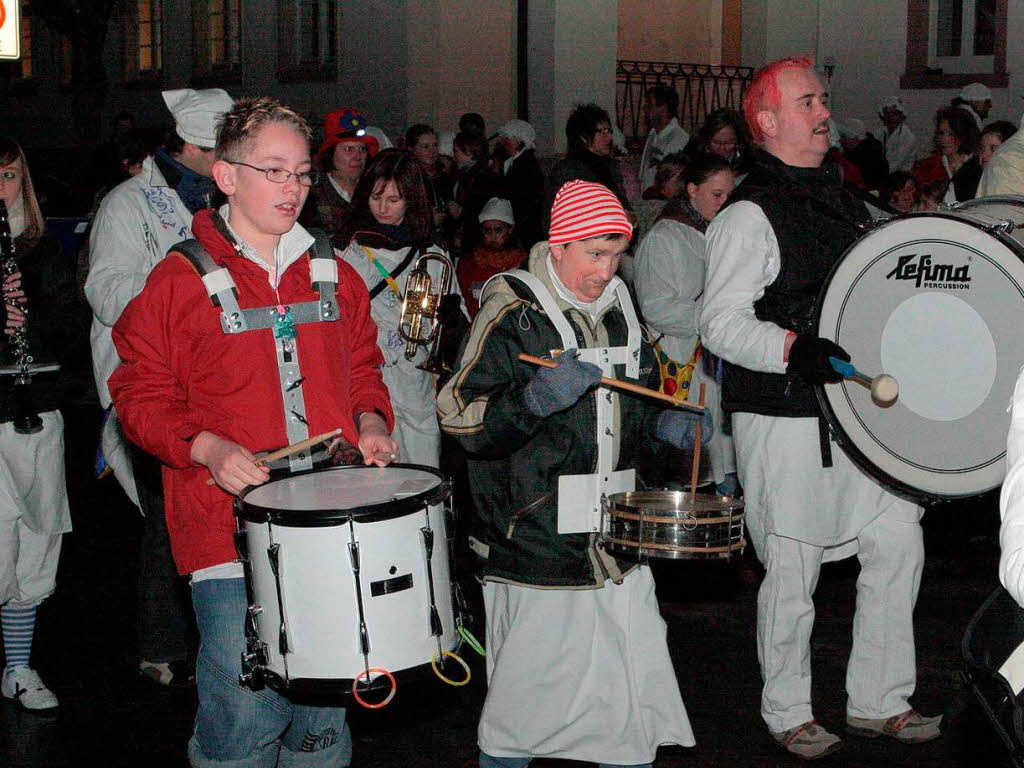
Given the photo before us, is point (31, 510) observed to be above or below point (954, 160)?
below

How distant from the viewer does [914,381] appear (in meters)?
4.68

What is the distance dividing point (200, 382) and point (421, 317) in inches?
106

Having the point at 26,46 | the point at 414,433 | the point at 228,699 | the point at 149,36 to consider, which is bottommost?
the point at 228,699

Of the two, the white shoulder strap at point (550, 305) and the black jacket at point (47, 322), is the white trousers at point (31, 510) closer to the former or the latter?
the black jacket at point (47, 322)

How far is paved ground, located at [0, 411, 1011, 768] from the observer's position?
5375 mm

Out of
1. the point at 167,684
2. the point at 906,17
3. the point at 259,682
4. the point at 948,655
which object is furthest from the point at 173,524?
the point at 906,17

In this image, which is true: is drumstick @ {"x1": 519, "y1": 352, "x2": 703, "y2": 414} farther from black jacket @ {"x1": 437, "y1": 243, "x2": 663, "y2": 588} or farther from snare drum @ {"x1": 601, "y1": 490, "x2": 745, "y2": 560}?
snare drum @ {"x1": 601, "y1": 490, "x2": 745, "y2": 560}

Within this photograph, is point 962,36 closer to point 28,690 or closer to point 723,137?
point 723,137

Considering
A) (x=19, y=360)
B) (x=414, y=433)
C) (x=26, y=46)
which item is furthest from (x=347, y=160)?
(x=26, y=46)

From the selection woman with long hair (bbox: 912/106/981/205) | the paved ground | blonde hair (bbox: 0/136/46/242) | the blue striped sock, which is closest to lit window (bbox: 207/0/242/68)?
woman with long hair (bbox: 912/106/981/205)

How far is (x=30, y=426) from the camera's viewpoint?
5598 mm

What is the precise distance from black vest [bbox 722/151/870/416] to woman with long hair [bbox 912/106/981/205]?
515 centimetres

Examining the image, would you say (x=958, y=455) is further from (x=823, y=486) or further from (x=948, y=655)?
(x=948, y=655)

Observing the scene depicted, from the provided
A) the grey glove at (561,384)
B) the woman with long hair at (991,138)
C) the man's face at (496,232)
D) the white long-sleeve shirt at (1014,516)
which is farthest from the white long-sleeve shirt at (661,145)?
the white long-sleeve shirt at (1014,516)
